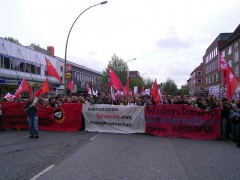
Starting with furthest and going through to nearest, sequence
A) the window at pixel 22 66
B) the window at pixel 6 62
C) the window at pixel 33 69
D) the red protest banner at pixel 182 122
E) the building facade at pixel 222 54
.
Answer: the building facade at pixel 222 54 → the window at pixel 33 69 → the window at pixel 22 66 → the window at pixel 6 62 → the red protest banner at pixel 182 122

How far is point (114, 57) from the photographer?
2191 inches

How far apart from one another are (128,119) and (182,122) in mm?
2433

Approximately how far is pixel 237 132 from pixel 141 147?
3953 millimetres

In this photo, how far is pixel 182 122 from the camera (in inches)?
432

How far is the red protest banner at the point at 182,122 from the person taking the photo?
10617 millimetres

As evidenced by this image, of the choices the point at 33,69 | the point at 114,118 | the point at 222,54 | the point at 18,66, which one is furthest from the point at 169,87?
Result: the point at 114,118

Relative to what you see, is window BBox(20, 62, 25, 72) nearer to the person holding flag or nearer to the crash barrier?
the crash barrier

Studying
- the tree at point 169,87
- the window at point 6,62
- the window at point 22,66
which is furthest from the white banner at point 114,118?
the tree at point 169,87

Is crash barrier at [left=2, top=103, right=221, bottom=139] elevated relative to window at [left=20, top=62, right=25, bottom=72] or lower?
lower

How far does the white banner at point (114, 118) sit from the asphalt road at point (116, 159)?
6.56 feet

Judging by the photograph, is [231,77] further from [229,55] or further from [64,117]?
[229,55]

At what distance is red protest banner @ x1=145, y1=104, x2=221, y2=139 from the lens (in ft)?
34.8

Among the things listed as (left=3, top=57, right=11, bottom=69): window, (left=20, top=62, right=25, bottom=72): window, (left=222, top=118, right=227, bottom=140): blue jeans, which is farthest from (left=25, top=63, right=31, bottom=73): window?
(left=222, top=118, right=227, bottom=140): blue jeans

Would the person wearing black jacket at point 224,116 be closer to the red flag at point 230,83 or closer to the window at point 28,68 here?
the red flag at point 230,83
